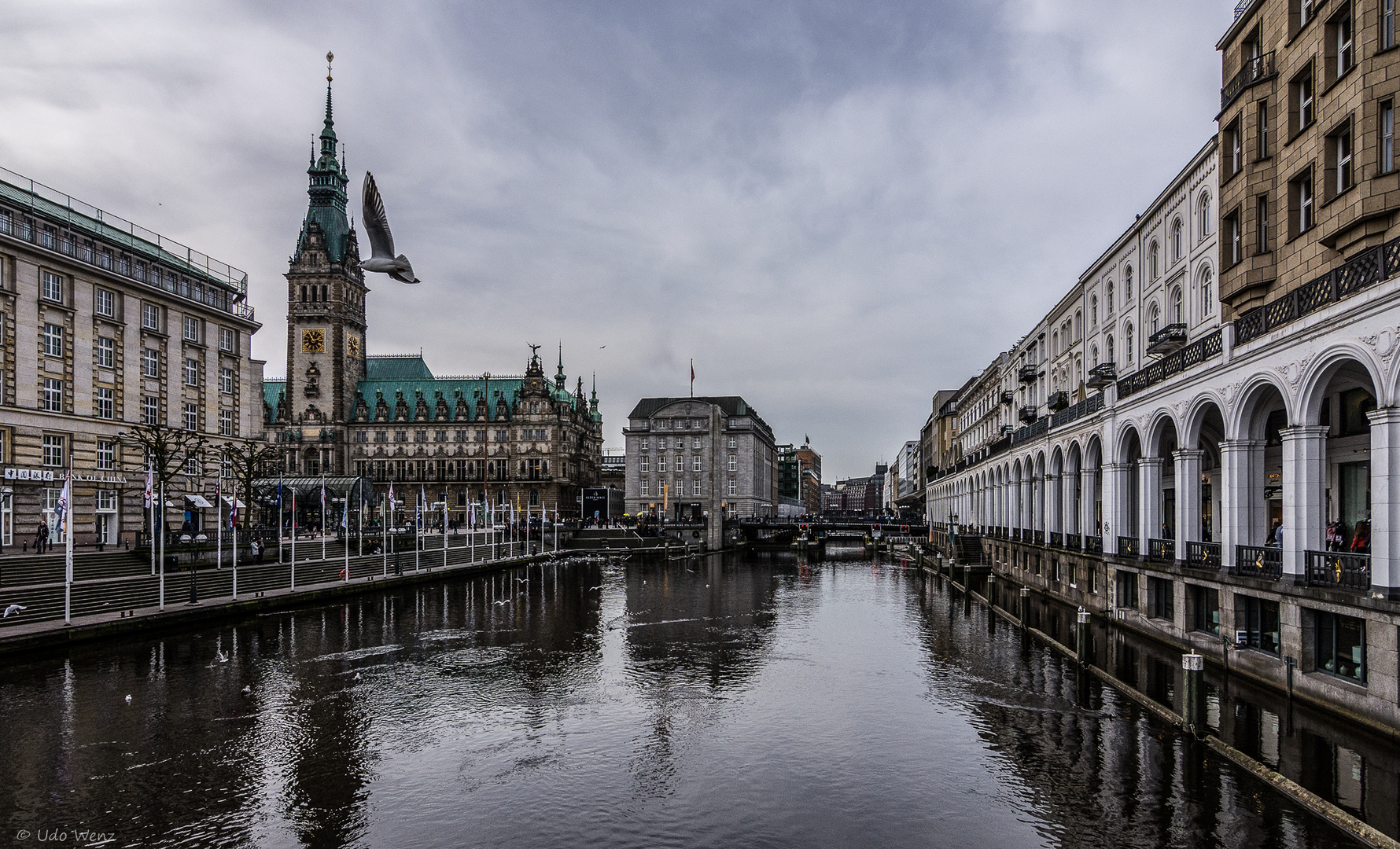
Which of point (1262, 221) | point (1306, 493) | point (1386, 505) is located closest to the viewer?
point (1386, 505)

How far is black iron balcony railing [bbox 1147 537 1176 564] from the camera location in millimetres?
34500

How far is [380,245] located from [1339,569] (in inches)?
1149

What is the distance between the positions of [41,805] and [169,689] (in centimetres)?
1150

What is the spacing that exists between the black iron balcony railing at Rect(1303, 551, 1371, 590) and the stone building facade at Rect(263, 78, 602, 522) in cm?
13057

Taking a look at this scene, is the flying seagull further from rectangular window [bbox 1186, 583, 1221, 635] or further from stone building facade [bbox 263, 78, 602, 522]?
stone building facade [bbox 263, 78, 602, 522]

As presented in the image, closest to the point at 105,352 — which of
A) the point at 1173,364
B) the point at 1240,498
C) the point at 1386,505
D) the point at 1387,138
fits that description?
the point at 1173,364

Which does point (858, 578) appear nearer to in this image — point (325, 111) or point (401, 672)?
point (401, 672)

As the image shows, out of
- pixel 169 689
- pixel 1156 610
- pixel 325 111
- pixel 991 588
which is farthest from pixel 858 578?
pixel 325 111

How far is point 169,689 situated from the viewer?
2800cm

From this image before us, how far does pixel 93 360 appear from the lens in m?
58.4

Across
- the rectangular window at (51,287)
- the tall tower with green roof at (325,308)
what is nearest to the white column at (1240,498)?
the rectangular window at (51,287)

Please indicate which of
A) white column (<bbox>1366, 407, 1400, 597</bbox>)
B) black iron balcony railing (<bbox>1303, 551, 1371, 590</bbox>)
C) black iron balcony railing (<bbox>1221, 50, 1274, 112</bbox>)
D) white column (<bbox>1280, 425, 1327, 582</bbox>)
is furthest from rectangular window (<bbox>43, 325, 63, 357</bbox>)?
black iron balcony railing (<bbox>1221, 50, 1274, 112</bbox>)

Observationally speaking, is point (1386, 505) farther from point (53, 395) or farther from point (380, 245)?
point (53, 395)

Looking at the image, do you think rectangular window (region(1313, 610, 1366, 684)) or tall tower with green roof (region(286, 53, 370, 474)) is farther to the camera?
tall tower with green roof (region(286, 53, 370, 474))
